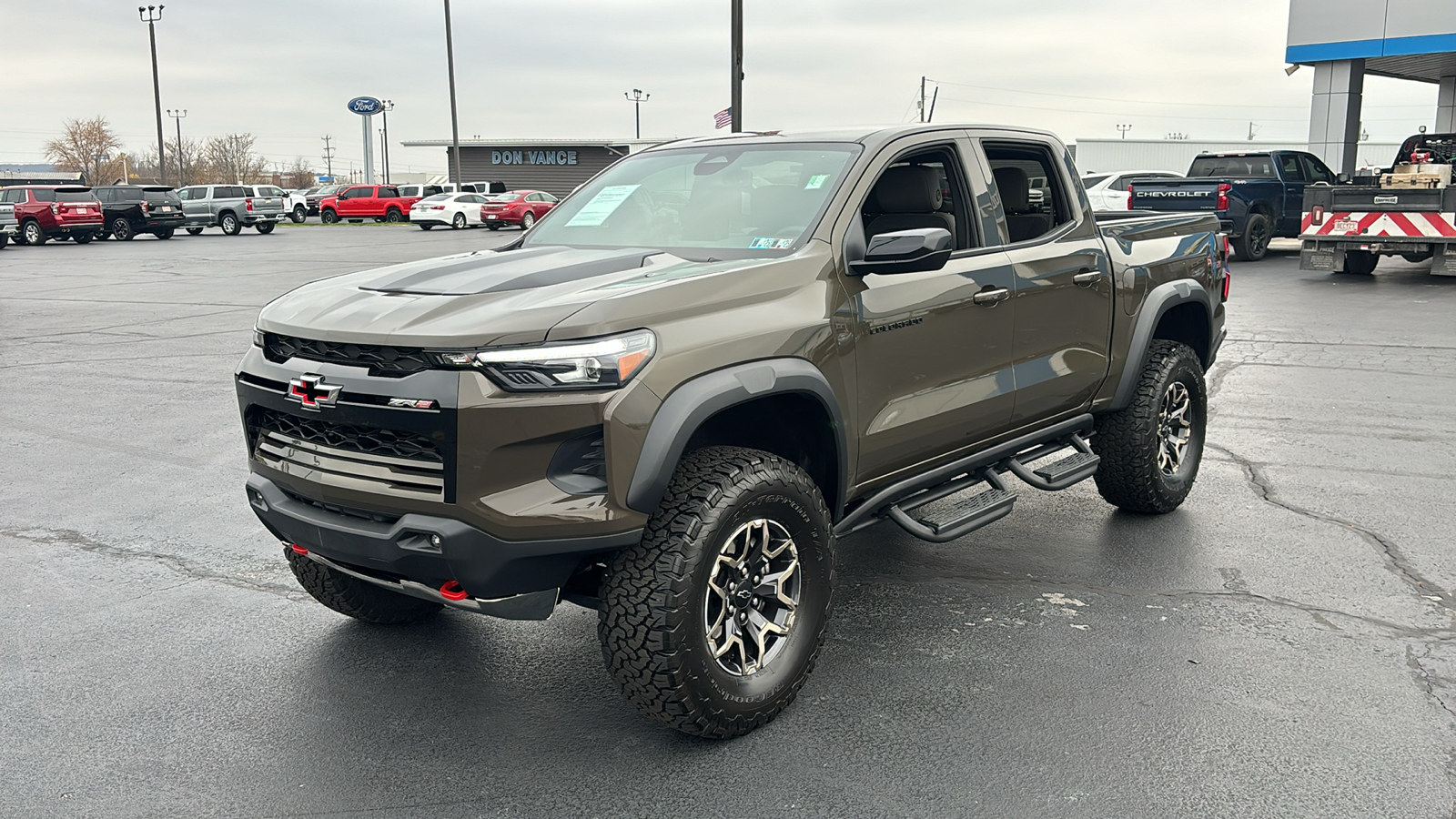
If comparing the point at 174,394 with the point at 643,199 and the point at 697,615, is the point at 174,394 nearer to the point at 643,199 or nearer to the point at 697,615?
the point at 643,199

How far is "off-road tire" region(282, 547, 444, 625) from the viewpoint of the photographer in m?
4.34

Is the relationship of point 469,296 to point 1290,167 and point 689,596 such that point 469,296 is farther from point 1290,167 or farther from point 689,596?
point 1290,167

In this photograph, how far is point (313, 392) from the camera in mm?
3457

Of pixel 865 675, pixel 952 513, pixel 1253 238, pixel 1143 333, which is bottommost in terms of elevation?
pixel 865 675

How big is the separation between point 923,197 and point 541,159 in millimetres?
72572

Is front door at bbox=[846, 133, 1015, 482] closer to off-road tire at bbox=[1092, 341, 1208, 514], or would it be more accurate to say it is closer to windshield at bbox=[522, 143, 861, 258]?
windshield at bbox=[522, 143, 861, 258]

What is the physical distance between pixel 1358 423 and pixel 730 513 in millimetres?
6280

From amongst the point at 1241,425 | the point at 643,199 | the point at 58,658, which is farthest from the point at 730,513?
the point at 1241,425

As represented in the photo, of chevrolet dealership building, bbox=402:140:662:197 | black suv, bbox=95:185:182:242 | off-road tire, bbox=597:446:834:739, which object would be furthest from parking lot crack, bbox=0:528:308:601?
chevrolet dealership building, bbox=402:140:662:197

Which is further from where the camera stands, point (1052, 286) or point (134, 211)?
point (134, 211)

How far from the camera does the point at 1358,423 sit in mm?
8039

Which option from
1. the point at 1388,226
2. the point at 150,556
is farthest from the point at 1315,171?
the point at 150,556

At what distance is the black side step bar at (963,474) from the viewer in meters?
4.23

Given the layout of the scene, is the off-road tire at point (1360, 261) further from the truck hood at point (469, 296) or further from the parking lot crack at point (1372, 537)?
the truck hood at point (469, 296)
